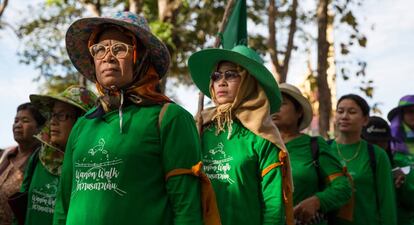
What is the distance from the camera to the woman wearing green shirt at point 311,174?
514 centimetres

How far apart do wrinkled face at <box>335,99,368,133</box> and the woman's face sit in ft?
7.63

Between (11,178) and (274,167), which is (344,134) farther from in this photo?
(11,178)

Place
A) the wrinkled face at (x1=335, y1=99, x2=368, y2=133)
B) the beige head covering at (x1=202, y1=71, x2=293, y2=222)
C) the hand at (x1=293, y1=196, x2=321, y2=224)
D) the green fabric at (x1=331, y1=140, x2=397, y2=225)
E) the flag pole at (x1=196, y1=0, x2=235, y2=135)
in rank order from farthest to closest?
the wrinkled face at (x1=335, y1=99, x2=368, y2=133)
the green fabric at (x1=331, y1=140, x2=397, y2=225)
the hand at (x1=293, y1=196, x2=321, y2=224)
the flag pole at (x1=196, y1=0, x2=235, y2=135)
the beige head covering at (x1=202, y1=71, x2=293, y2=222)

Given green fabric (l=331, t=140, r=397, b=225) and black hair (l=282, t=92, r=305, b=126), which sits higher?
black hair (l=282, t=92, r=305, b=126)

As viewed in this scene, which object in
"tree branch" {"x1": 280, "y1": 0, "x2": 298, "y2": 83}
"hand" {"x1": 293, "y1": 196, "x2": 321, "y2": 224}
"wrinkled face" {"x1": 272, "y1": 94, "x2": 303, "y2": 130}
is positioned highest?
"tree branch" {"x1": 280, "y1": 0, "x2": 298, "y2": 83}

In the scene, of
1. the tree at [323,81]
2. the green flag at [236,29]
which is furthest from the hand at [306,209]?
the tree at [323,81]

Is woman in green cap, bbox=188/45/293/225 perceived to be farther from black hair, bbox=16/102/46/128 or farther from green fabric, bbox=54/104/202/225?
black hair, bbox=16/102/46/128

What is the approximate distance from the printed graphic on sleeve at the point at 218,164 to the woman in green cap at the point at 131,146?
0.98 m

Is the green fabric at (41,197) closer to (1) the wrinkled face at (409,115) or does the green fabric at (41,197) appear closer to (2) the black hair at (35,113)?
(2) the black hair at (35,113)

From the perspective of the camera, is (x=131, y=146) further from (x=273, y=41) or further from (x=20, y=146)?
(x=273, y=41)

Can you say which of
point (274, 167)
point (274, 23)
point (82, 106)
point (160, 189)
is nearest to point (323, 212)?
point (274, 167)

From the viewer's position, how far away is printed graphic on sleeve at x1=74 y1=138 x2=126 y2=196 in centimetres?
307

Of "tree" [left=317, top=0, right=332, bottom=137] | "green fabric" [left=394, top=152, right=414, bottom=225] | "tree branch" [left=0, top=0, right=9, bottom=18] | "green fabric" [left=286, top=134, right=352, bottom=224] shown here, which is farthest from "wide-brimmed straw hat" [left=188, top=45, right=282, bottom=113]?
"tree branch" [left=0, top=0, right=9, bottom=18]

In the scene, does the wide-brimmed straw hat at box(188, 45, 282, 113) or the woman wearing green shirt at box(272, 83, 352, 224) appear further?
the woman wearing green shirt at box(272, 83, 352, 224)
